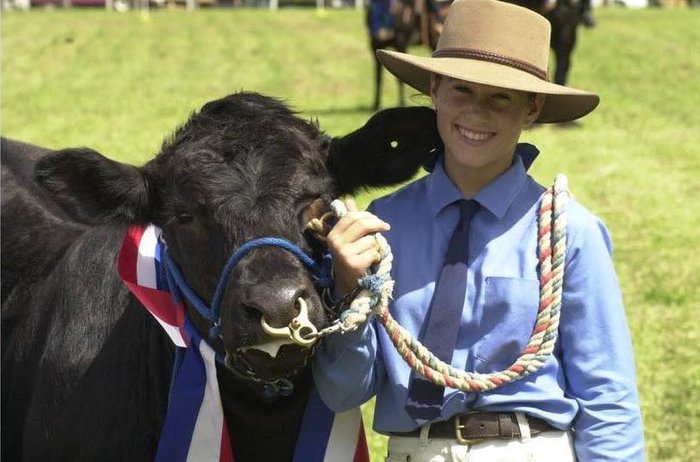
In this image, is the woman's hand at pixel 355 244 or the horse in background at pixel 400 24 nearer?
the woman's hand at pixel 355 244

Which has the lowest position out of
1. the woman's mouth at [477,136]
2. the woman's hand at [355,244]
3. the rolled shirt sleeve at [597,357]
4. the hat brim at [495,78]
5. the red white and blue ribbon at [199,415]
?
the red white and blue ribbon at [199,415]

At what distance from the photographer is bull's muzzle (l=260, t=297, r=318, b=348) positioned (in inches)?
115

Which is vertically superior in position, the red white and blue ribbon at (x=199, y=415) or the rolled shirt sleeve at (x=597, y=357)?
the rolled shirt sleeve at (x=597, y=357)

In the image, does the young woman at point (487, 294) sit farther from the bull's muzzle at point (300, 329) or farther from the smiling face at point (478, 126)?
the bull's muzzle at point (300, 329)

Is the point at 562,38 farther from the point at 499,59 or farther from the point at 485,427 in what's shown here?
the point at 485,427

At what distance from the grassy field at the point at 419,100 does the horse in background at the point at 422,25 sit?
0.99 meters

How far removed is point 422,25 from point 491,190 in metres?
13.1

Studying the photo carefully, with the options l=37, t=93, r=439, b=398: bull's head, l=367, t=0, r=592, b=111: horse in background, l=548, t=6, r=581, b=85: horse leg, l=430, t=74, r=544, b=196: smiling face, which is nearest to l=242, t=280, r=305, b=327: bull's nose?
l=37, t=93, r=439, b=398: bull's head

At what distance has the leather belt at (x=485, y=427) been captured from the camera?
3.19m

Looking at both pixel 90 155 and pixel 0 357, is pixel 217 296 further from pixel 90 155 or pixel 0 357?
pixel 0 357

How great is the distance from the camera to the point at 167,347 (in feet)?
12.8

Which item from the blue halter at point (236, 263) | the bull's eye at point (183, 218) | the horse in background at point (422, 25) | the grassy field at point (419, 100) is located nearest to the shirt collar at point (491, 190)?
the blue halter at point (236, 263)

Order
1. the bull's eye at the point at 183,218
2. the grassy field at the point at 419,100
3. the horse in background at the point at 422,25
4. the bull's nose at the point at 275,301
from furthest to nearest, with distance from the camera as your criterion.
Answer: the horse in background at the point at 422,25, the grassy field at the point at 419,100, the bull's eye at the point at 183,218, the bull's nose at the point at 275,301

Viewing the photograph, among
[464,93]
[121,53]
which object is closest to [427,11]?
[121,53]
